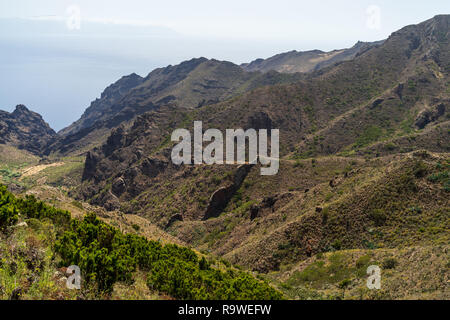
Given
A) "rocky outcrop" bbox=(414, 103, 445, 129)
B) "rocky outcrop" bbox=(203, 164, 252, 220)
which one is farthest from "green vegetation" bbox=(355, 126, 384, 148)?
"rocky outcrop" bbox=(203, 164, 252, 220)

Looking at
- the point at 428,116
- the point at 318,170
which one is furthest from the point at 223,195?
the point at 428,116

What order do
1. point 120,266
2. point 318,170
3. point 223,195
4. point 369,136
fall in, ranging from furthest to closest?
point 369,136 < point 223,195 < point 318,170 < point 120,266

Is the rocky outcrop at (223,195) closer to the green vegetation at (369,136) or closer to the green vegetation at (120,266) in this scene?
the green vegetation at (120,266)

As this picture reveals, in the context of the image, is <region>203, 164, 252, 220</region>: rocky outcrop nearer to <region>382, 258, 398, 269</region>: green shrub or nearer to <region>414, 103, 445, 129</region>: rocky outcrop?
<region>382, 258, 398, 269</region>: green shrub

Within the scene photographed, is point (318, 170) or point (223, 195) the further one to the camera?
point (223, 195)

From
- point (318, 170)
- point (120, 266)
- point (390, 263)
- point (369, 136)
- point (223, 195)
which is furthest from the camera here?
point (369, 136)

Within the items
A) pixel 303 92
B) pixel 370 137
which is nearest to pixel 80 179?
pixel 303 92

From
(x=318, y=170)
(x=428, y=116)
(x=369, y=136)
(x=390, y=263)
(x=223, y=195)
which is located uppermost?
(x=428, y=116)

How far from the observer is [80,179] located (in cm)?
11194

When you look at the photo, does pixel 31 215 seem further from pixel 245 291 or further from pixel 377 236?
pixel 377 236

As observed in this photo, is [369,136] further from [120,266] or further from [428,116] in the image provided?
[120,266]

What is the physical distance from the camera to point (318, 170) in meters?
57.2

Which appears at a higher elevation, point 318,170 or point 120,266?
point 318,170
